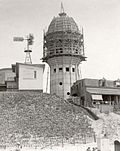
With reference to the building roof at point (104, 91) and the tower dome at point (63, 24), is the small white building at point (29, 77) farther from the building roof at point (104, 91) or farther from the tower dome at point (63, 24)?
the tower dome at point (63, 24)

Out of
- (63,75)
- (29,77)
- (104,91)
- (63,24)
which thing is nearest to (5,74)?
(63,75)

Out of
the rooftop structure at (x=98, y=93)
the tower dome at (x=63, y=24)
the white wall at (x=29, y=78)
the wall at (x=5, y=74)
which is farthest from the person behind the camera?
the wall at (x=5, y=74)

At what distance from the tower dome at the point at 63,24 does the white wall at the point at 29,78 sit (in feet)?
49.8

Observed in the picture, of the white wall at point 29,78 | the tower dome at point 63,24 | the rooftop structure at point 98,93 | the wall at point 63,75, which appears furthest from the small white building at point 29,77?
the tower dome at point 63,24

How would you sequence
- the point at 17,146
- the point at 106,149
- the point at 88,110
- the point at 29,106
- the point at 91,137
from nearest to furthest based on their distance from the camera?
the point at 106,149
the point at 17,146
the point at 91,137
the point at 29,106
the point at 88,110

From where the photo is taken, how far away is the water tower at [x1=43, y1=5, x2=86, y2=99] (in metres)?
71.3

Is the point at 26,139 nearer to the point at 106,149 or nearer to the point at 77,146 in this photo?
the point at 77,146

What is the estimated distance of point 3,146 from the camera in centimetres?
3650

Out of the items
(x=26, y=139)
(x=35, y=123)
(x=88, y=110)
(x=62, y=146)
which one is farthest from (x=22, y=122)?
(x=88, y=110)

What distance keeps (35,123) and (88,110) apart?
10.8 m

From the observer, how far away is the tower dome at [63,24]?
240 feet

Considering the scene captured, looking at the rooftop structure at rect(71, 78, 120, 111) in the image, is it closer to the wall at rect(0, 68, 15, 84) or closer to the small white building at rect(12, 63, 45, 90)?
the small white building at rect(12, 63, 45, 90)

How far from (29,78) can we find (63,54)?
1342 cm

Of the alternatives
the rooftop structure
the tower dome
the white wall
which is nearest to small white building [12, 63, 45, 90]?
the white wall
